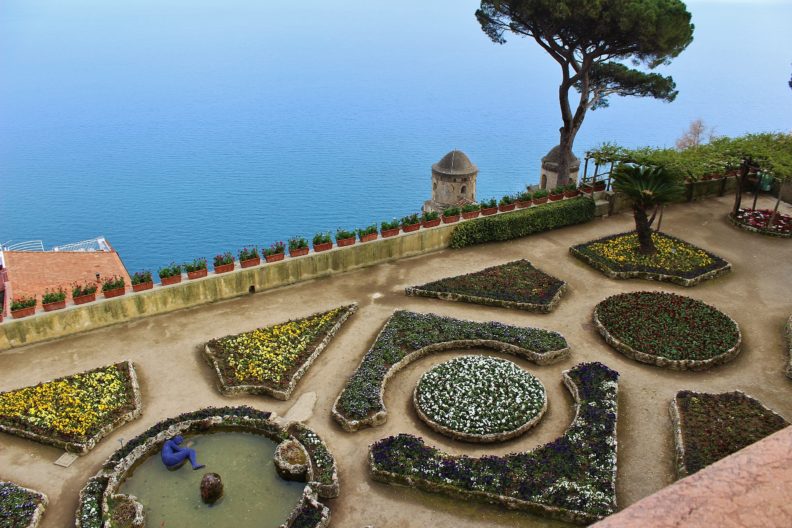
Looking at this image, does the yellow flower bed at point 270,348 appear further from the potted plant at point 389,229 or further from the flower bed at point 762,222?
the flower bed at point 762,222

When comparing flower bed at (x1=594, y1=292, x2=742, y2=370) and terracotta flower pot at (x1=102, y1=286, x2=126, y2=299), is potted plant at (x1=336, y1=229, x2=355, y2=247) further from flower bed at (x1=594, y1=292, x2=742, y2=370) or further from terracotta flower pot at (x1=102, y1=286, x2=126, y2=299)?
flower bed at (x1=594, y1=292, x2=742, y2=370)

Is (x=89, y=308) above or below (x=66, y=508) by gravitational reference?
above

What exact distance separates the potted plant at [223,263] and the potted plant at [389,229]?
656 centimetres

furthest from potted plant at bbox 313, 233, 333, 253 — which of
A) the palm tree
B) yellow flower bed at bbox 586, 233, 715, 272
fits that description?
the palm tree

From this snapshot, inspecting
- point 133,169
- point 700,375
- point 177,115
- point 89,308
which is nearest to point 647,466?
point 700,375

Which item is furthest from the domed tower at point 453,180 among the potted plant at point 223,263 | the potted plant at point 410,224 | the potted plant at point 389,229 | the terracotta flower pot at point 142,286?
the terracotta flower pot at point 142,286

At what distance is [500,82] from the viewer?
13150cm

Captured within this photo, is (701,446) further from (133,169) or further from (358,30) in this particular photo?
(358,30)

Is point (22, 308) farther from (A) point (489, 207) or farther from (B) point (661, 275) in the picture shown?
(B) point (661, 275)

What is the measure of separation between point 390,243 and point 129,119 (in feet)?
268

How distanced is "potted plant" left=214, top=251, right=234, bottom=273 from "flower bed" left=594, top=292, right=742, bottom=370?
45.4 ft

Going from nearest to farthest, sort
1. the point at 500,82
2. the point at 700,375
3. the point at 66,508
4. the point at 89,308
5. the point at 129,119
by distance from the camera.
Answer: the point at 66,508
the point at 700,375
the point at 89,308
the point at 129,119
the point at 500,82

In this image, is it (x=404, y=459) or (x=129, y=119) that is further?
(x=129, y=119)

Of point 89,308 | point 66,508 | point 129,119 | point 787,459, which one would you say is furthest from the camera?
point 129,119
